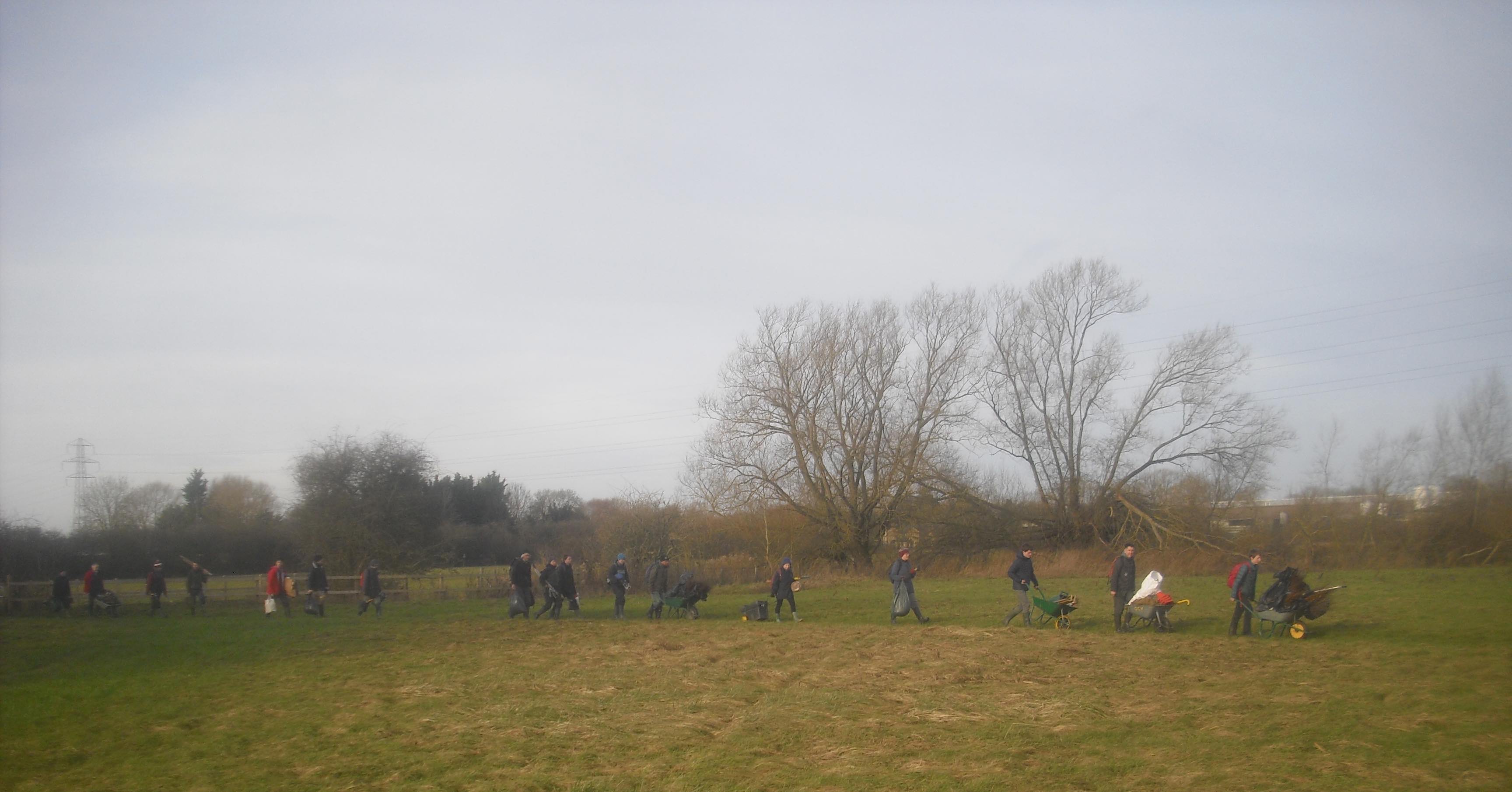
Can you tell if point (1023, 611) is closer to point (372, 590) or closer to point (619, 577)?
point (619, 577)

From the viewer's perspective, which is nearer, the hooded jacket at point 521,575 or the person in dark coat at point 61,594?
the hooded jacket at point 521,575

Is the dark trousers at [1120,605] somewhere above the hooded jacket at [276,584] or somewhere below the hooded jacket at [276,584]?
below

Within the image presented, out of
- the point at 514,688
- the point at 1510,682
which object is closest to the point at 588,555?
the point at 514,688

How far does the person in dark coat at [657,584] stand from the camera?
21016mm

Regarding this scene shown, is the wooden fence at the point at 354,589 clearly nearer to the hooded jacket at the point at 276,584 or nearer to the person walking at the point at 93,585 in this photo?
the person walking at the point at 93,585

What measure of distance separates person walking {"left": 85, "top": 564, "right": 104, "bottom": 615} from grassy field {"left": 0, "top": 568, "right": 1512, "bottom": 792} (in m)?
6.42

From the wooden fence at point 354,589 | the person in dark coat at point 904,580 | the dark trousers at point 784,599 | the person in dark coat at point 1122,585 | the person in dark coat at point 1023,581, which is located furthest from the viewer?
the wooden fence at point 354,589

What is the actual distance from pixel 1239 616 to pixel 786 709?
9.61 meters

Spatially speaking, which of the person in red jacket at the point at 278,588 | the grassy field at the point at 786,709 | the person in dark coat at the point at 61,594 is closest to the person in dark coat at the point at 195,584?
the person in dark coat at the point at 61,594

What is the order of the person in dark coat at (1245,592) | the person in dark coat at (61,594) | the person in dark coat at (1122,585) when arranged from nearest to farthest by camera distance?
the person in dark coat at (1245,592), the person in dark coat at (1122,585), the person in dark coat at (61,594)

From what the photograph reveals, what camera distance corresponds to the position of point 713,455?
135 ft

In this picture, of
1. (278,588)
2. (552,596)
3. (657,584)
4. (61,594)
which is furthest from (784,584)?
(61,594)

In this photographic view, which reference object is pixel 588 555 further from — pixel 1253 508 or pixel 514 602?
pixel 1253 508

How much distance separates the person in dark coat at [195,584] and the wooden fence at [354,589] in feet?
5.97
